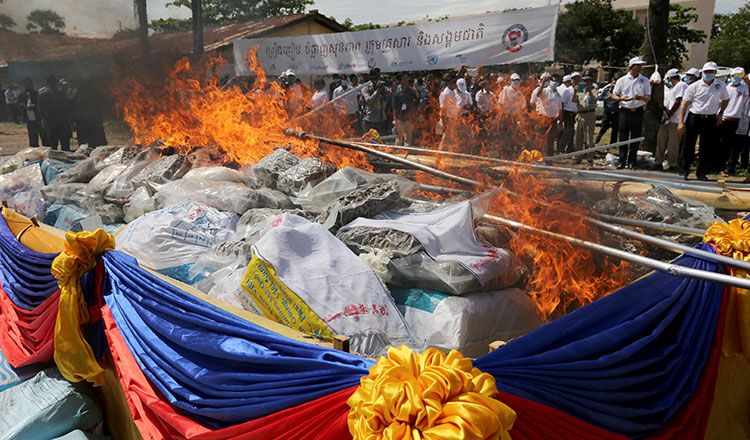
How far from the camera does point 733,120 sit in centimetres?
802

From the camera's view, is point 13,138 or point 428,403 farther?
point 13,138

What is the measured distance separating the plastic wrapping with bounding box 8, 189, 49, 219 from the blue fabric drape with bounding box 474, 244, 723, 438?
17.0ft

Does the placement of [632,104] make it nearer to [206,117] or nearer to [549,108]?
[549,108]

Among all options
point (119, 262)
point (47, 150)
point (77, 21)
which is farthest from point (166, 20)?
point (119, 262)

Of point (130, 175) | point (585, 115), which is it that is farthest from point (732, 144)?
point (130, 175)

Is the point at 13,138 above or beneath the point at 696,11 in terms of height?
beneath

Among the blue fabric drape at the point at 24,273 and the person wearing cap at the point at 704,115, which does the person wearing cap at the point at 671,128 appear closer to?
the person wearing cap at the point at 704,115

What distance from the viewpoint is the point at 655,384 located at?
1.65 metres

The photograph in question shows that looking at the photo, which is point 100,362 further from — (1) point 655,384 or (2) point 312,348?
(1) point 655,384

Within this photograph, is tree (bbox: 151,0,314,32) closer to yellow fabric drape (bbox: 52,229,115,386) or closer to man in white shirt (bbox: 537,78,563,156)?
man in white shirt (bbox: 537,78,563,156)

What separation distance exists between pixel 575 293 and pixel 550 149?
7.23m

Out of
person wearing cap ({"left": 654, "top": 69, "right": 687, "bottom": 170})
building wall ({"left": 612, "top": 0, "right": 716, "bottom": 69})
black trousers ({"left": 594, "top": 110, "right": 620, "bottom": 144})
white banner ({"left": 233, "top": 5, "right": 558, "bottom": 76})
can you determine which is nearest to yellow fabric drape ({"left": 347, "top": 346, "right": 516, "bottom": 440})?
white banner ({"left": 233, "top": 5, "right": 558, "bottom": 76})

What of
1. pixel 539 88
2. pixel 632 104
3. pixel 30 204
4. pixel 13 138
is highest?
pixel 539 88

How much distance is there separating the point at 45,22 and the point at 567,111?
8.48m
